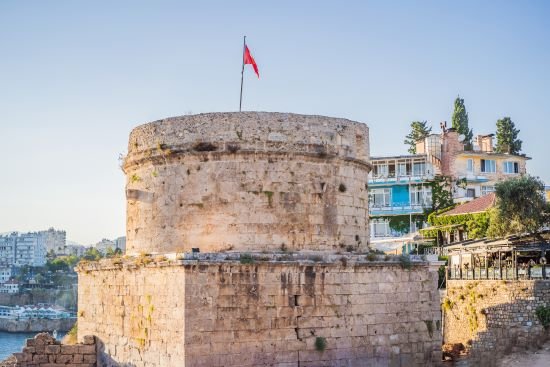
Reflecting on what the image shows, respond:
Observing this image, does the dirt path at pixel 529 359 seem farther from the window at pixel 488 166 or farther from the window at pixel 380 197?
the window at pixel 488 166

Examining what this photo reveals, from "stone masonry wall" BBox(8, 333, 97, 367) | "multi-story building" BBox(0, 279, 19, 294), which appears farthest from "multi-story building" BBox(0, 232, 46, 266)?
"stone masonry wall" BBox(8, 333, 97, 367)

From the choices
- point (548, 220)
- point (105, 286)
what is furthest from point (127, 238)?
point (548, 220)

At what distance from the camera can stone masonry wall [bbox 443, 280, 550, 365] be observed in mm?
18078

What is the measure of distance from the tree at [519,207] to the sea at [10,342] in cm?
4441

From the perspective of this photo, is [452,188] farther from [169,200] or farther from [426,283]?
[169,200]

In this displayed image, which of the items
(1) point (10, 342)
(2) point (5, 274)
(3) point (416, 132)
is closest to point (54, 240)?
(2) point (5, 274)

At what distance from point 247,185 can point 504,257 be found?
15743 millimetres

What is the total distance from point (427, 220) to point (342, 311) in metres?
27.0

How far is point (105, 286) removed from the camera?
15.5 metres

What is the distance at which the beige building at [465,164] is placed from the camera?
41375 millimetres

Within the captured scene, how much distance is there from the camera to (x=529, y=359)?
16.3 metres

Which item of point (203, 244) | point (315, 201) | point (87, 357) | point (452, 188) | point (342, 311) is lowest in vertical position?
point (87, 357)

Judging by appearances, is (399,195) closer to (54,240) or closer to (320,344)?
(320,344)

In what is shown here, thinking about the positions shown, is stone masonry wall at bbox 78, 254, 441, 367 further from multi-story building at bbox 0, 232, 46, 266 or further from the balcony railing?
multi-story building at bbox 0, 232, 46, 266
